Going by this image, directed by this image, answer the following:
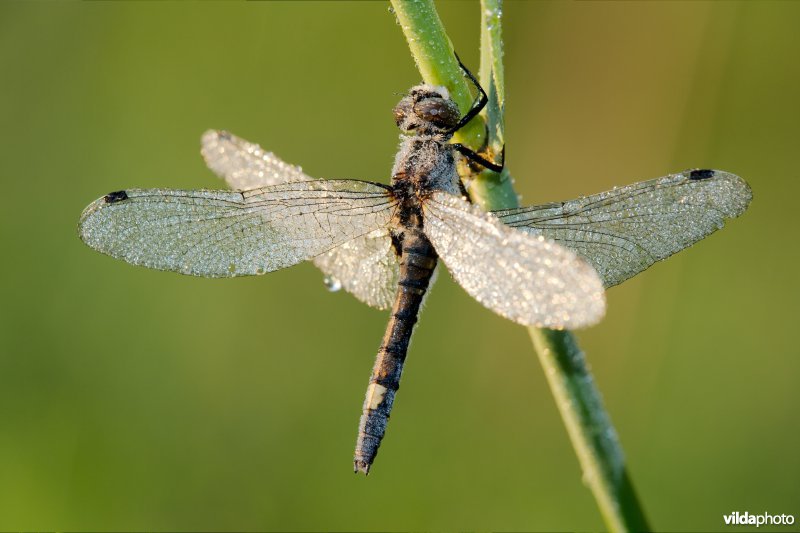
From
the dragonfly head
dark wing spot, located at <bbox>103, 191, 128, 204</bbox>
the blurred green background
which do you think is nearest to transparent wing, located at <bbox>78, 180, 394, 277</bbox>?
dark wing spot, located at <bbox>103, 191, 128, 204</bbox>

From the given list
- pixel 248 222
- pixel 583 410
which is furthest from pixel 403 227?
pixel 583 410

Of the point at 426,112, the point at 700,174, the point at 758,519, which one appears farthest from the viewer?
the point at 758,519

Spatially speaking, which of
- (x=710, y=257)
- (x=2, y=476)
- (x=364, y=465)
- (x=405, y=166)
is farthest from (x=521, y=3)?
(x=2, y=476)

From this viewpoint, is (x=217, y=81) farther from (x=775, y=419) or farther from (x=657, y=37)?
(x=775, y=419)

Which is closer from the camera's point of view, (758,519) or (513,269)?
(513,269)

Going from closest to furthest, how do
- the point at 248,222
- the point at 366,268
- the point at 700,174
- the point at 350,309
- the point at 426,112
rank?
the point at 700,174 → the point at 426,112 → the point at 248,222 → the point at 366,268 → the point at 350,309

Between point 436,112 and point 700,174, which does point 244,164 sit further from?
point 700,174

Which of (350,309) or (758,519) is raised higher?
(350,309)
